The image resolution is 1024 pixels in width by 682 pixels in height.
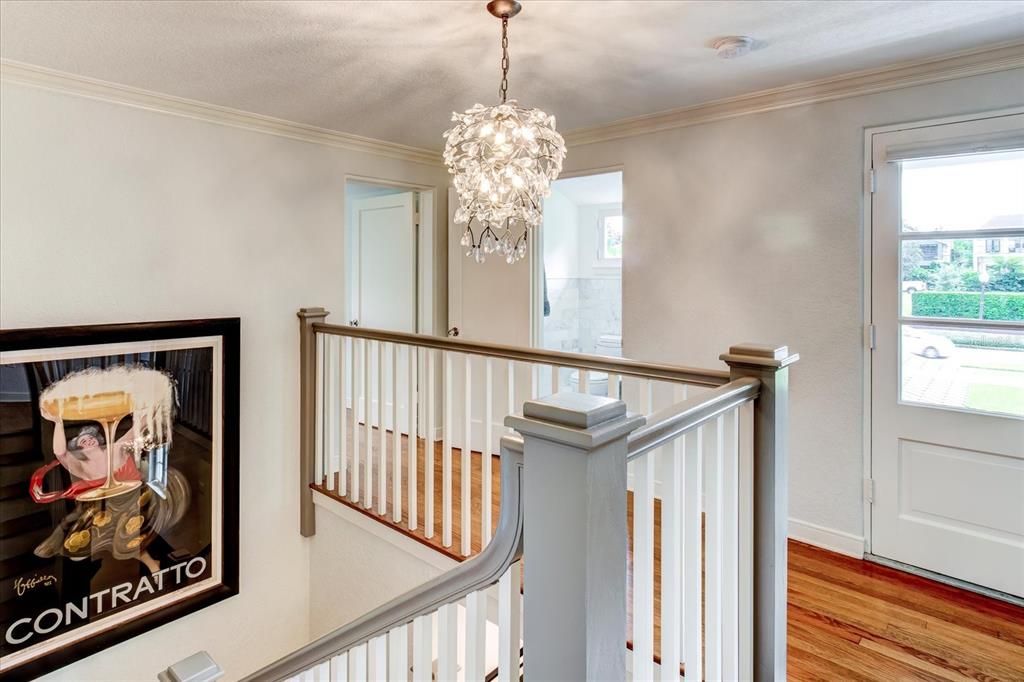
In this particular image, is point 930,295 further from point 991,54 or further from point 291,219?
point 291,219

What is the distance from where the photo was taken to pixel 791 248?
279 centimetres

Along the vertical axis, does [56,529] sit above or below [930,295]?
below

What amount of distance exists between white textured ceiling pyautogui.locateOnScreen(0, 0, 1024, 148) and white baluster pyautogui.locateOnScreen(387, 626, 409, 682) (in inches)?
76.7

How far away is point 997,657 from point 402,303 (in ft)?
12.4

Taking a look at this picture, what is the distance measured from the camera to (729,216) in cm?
298

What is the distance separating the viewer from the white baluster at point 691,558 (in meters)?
1.13

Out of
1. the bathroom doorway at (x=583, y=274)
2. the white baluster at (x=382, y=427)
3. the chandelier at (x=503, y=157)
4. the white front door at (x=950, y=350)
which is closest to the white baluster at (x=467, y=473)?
the white baluster at (x=382, y=427)

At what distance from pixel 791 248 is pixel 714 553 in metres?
2.07

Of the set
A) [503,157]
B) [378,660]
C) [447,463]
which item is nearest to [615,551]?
[378,660]

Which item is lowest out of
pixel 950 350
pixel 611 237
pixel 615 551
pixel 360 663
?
pixel 360 663

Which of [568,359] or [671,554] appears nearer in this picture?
[671,554]

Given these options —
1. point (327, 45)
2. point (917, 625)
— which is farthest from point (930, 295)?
point (327, 45)

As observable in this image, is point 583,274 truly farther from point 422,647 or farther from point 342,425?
point 422,647

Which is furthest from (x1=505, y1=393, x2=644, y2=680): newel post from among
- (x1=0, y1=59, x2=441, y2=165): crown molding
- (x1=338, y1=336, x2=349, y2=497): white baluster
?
(x1=0, y1=59, x2=441, y2=165): crown molding
